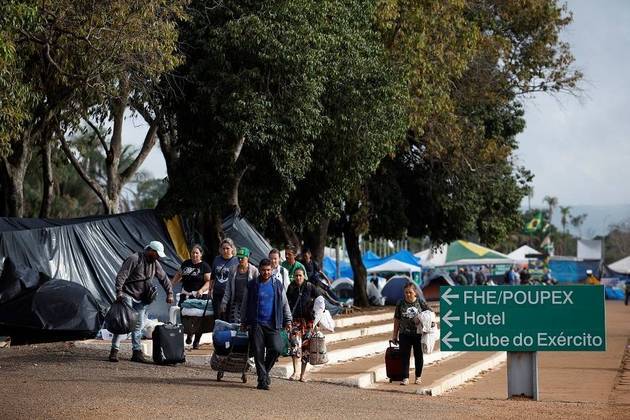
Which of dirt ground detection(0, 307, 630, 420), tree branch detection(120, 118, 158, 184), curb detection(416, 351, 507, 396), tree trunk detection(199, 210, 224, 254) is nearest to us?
dirt ground detection(0, 307, 630, 420)

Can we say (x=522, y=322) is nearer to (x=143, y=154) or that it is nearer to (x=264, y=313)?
(x=264, y=313)

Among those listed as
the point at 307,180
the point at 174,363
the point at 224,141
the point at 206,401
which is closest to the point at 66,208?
the point at 307,180

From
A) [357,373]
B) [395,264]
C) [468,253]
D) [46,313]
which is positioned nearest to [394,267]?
[395,264]

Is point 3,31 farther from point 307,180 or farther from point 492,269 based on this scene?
point 492,269

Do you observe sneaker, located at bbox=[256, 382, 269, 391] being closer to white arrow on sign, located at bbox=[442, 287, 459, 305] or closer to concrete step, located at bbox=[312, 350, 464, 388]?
concrete step, located at bbox=[312, 350, 464, 388]

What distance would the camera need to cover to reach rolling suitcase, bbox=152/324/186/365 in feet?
48.8

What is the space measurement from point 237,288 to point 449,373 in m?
5.33

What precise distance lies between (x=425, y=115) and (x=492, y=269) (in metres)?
46.2

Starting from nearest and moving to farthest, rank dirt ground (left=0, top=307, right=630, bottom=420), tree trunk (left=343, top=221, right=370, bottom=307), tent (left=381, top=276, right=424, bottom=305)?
1. dirt ground (left=0, top=307, right=630, bottom=420)
2. tree trunk (left=343, top=221, right=370, bottom=307)
3. tent (left=381, top=276, right=424, bottom=305)

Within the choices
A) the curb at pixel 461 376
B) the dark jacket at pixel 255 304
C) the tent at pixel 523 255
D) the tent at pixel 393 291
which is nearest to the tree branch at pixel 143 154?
the curb at pixel 461 376

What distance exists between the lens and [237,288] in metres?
14.3

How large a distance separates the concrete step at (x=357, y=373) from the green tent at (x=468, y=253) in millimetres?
43027

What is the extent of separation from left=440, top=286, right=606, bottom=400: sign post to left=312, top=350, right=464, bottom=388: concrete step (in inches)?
57.0

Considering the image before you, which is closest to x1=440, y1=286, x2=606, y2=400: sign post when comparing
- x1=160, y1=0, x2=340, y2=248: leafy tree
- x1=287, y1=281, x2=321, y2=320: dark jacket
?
x1=287, y1=281, x2=321, y2=320: dark jacket
